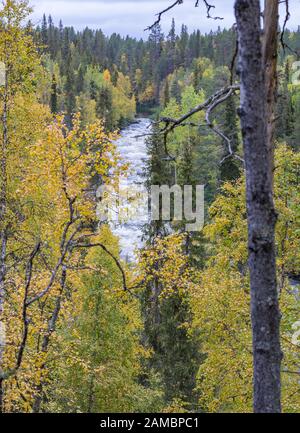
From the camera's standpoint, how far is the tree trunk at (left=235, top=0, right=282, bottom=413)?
10.7 feet

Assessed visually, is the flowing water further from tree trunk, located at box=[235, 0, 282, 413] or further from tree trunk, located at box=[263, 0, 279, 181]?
tree trunk, located at box=[263, 0, 279, 181]

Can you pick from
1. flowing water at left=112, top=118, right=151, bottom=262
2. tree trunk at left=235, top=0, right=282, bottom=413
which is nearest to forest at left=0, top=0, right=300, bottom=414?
tree trunk at left=235, top=0, right=282, bottom=413

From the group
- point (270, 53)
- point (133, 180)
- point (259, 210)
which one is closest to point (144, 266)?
point (270, 53)

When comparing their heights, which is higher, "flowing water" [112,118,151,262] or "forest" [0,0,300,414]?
"flowing water" [112,118,151,262]

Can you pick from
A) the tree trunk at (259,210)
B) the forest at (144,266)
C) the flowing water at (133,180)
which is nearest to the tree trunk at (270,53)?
the forest at (144,266)

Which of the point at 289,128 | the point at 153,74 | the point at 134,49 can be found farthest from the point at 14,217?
the point at 134,49

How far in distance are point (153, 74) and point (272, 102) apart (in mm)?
122707

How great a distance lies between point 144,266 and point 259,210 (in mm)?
5733

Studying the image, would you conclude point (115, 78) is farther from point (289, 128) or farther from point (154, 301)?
point (154, 301)

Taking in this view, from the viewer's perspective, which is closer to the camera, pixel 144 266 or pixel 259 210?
pixel 259 210

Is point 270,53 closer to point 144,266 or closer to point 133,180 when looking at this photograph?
point 144,266

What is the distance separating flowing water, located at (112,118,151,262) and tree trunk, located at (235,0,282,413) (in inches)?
30.5

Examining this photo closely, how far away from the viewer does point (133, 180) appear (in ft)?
132

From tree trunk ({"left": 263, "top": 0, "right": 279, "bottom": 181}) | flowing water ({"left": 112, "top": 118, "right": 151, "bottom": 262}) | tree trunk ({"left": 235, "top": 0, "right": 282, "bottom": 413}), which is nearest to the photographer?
tree trunk ({"left": 235, "top": 0, "right": 282, "bottom": 413})
